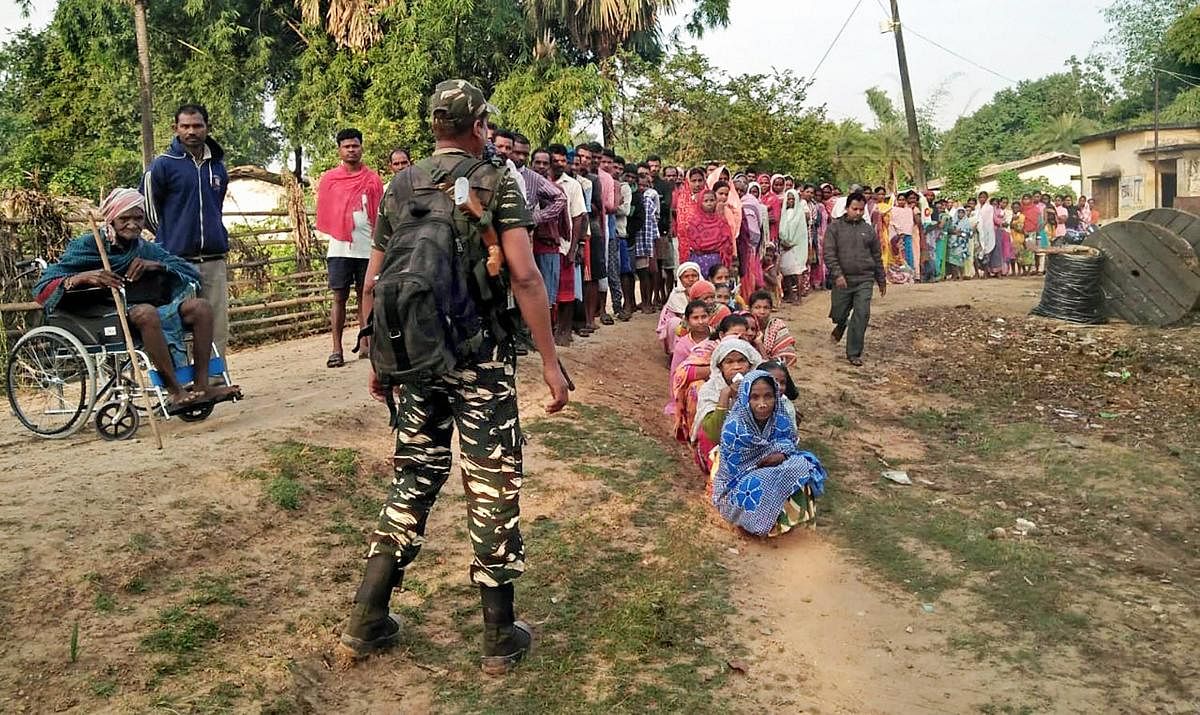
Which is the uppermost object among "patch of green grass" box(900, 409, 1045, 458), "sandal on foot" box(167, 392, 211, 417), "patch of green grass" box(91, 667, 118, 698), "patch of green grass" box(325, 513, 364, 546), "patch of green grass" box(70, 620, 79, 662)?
"sandal on foot" box(167, 392, 211, 417)

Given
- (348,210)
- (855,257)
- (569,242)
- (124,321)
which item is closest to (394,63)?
(855,257)

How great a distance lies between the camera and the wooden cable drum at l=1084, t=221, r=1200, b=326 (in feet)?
39.3

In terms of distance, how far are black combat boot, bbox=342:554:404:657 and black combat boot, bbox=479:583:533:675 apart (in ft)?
1.07

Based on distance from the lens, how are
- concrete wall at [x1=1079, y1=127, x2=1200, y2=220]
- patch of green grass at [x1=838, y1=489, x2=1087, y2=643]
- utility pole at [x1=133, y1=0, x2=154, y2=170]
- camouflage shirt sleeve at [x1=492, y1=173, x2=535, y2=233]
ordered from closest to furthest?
camouflage shirt sleeve at [x1=492, y1=173, x2=535, y2=233] < patch of green grass at [x1=838, y1=489, x2=1087, y2=643] < utility pole at [x1=133, y1=0, x2=154, y2=170] < concrete wall at [x1=1079, y1=127, x2=1200, y2=220]

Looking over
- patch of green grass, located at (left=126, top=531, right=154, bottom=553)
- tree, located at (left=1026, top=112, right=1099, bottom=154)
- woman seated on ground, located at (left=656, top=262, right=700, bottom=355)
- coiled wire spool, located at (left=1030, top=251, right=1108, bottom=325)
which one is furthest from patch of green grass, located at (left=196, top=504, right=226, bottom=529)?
tree, located at (left=1026, top=112, right=1099, bottom=154)

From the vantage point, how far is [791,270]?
1408cm

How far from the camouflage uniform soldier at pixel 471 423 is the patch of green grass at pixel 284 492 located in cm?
147

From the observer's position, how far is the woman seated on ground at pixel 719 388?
601 cm

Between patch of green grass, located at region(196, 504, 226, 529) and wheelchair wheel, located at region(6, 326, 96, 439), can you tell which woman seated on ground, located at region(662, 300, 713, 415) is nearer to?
patch of green grass, located at region(196, 504, 226, 529)

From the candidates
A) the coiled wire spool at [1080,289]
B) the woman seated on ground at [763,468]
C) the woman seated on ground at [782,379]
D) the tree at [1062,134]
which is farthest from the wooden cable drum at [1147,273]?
the tree at [1062,134]

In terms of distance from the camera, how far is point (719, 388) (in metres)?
6.14

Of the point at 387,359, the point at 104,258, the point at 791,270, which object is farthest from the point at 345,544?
the point at 791,270

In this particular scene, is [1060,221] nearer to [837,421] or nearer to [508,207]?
[837,421]

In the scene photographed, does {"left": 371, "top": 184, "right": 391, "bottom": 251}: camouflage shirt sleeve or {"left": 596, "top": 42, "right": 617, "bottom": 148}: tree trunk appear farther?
{"left": 596, "top": 42, "right": 617, "bottom": 148}: tree trunk
